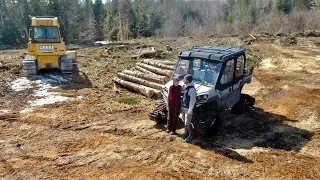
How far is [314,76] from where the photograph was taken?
18.6m

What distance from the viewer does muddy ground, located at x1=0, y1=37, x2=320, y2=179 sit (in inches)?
299

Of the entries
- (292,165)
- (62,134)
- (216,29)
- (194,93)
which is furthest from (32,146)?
(216,29)

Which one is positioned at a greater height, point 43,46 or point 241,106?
point 43,46

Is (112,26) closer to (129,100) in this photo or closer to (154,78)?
(154,78)

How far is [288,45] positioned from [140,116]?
76.8 ft

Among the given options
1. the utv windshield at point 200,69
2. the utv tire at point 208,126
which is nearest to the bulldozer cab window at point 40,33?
the utv windshield at point 200,69

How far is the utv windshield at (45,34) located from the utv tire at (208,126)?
11128 millimetres

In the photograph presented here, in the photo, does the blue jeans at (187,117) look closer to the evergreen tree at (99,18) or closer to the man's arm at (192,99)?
the man's arm at (192,99)

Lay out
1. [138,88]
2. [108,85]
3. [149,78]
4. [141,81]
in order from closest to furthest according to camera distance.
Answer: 1. [138,88]
2. [149,78]
3. [141,81]
4. [108,85]

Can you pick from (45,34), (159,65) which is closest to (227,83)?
(159,65)

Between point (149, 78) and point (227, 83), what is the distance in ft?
17.4

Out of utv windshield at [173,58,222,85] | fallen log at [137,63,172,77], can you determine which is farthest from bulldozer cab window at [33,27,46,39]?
utv windshield at [173,58,222,85]

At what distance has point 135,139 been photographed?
9391 mm

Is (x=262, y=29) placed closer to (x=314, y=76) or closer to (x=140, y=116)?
(x=314, y=76)
